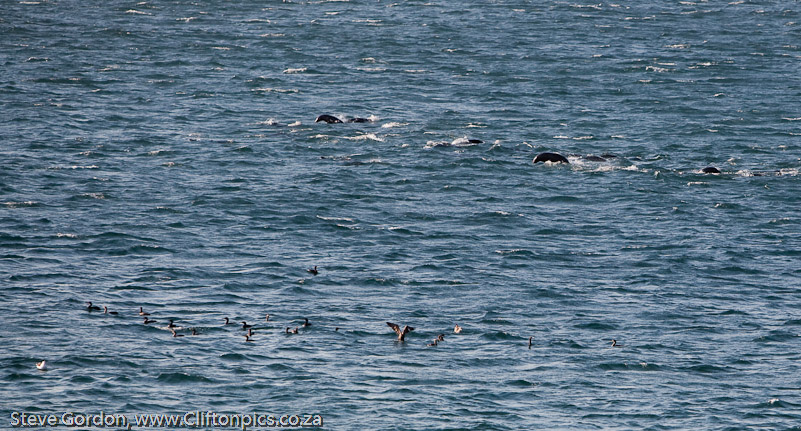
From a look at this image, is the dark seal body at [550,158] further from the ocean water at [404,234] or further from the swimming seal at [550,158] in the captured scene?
the ocean water at [404,234]

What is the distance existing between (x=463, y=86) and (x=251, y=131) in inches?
869

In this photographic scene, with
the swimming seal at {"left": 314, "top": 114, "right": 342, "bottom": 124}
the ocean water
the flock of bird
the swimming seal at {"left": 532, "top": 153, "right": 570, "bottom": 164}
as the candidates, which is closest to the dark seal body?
the swimming seal at {"left": 532, "top": 153, "right": 570, "bottom": 164}

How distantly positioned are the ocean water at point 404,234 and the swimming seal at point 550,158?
0.86 metres

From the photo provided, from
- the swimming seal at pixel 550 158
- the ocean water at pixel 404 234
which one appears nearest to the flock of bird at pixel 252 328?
the ocean water at pixel 404 234

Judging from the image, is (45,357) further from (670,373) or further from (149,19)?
(149,19)

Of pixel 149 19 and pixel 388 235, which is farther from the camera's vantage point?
pixel 149 19

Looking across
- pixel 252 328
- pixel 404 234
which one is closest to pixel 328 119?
pixel 404 234

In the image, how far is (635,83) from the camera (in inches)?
3533

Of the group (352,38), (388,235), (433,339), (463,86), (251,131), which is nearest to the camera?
(433,339)

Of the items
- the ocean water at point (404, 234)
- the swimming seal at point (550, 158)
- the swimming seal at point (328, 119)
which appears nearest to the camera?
the ocean water at point (404, 234)

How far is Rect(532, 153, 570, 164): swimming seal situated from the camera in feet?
213

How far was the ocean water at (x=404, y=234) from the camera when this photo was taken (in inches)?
1422

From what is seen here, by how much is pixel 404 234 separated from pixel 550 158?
15.7 m

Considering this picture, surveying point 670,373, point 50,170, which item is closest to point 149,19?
point 50,170
